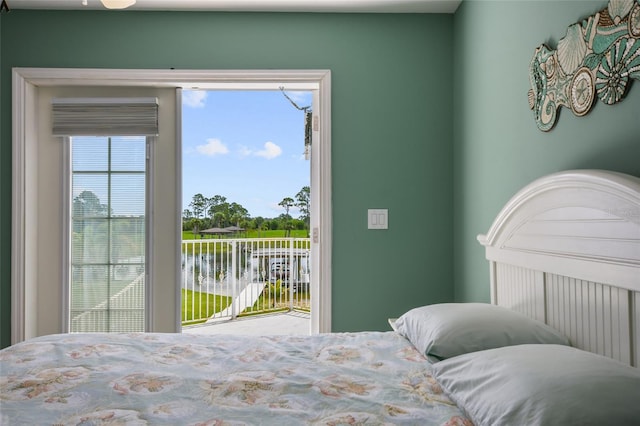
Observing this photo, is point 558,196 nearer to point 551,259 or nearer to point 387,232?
point 551,259

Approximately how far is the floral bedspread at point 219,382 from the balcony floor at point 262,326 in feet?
10.5

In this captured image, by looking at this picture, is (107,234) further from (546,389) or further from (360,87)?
(546,389)

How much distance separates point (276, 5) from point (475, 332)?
2.25 m

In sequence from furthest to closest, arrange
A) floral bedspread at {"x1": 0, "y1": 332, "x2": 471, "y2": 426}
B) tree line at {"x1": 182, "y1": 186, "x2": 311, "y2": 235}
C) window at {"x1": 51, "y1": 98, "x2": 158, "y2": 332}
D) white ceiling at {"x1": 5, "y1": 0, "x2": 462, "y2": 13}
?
1. tree line at {"x1": 182, "y1": 186, "x2": 311, "y2": 235}
2. window at {"x1": 51, "y1": 98, "x2": 158, "y2": 332}
3. white ceiling at {"x1": 5, "y1": 0, "x2": 462, "y2": 13}
4. floral bedspread at {"x1": 0, "y1": 332, "x2": 471, "y2": 426}

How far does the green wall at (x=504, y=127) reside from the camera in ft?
4.42

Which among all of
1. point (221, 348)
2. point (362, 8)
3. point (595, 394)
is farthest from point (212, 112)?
point (595, 394)

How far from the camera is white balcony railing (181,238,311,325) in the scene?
17.3ft

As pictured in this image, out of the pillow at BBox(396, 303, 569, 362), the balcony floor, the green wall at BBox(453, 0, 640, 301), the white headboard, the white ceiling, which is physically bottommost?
the balcony floor

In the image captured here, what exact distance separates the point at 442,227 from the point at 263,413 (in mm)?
1974

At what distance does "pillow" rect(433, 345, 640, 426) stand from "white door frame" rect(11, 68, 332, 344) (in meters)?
1.66

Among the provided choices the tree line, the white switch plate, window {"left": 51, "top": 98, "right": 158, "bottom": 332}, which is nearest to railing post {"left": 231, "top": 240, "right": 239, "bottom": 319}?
the tree line

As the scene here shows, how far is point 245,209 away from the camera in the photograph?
19.3 ft

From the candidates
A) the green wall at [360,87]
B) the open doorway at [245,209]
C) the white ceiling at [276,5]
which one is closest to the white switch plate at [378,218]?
the green wall at [360,87]

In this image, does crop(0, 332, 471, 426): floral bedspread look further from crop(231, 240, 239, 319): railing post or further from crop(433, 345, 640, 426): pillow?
crop(231, 240, 239, 319): railing post
